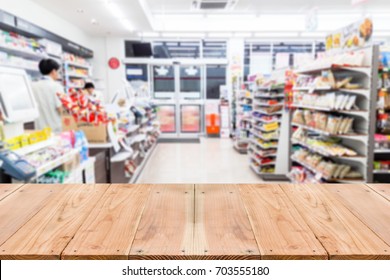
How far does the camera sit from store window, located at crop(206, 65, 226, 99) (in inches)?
487

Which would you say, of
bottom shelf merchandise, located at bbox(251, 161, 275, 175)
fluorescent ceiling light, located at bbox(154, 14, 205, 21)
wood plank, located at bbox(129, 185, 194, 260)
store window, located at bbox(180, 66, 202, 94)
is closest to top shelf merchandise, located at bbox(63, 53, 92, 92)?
fluorescent ceiling light, located at bbox(154, 14, 205, 21)

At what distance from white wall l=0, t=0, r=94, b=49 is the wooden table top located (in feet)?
18.3

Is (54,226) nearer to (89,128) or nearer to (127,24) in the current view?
(89,128)

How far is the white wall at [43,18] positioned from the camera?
5921 millimetres

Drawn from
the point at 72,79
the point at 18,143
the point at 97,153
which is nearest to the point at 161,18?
the point at 72,79

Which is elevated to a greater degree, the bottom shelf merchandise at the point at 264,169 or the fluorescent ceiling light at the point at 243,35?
the fluorescent ceiling light at the point at 243,35

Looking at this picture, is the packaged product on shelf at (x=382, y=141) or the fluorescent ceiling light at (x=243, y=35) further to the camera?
the fluorescent ceiling light at (x=243, y=35)

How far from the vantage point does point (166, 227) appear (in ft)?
3.10

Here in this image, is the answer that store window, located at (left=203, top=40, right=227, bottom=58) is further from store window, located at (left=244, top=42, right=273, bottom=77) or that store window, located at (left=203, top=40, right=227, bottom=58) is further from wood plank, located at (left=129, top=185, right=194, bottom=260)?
wood plank, located at (left=129, top=185, right=194, bottom=260)

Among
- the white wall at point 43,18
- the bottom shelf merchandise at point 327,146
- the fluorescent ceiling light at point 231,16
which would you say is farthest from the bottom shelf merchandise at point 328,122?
the fluorescent ceiling light at point 231,16

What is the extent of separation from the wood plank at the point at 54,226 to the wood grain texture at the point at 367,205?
819 mm

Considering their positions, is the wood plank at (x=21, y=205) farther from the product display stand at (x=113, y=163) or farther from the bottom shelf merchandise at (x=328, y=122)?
the bottom shelf merchandise at (x=328, y=122)

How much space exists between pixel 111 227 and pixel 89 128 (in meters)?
3.34
